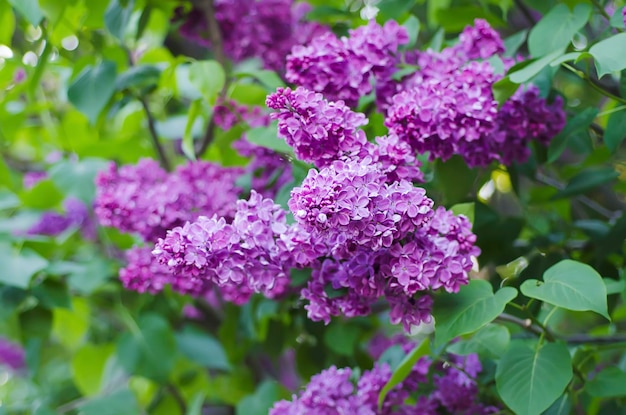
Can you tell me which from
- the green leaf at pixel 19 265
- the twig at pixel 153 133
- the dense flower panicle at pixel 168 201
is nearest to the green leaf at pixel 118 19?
the twig at pixel 153 133

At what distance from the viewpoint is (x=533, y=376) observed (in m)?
0.78

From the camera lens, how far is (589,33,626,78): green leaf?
737mm

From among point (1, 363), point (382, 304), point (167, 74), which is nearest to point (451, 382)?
point (382, 304)

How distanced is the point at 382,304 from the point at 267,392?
23 centimetres

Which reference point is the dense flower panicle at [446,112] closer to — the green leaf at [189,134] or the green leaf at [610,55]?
the green leaf at [610,55]

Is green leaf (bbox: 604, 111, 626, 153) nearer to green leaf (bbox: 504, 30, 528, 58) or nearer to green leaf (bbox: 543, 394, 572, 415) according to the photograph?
green leaf (bbox: 504, 30, 528, 58)

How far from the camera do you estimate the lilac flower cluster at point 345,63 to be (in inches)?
34.6

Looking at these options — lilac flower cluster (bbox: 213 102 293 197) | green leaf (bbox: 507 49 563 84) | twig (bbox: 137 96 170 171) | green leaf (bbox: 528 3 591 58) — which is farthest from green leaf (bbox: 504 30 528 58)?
twig (bbox: 137 96 170 171)

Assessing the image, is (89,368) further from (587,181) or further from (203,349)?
(587,181)

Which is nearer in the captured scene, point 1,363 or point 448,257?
point 448,257

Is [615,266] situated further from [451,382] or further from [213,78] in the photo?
[213,78]

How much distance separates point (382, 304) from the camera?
1205 millimetres

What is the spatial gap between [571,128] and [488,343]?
29cm

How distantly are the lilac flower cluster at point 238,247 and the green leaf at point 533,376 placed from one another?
26 cm
